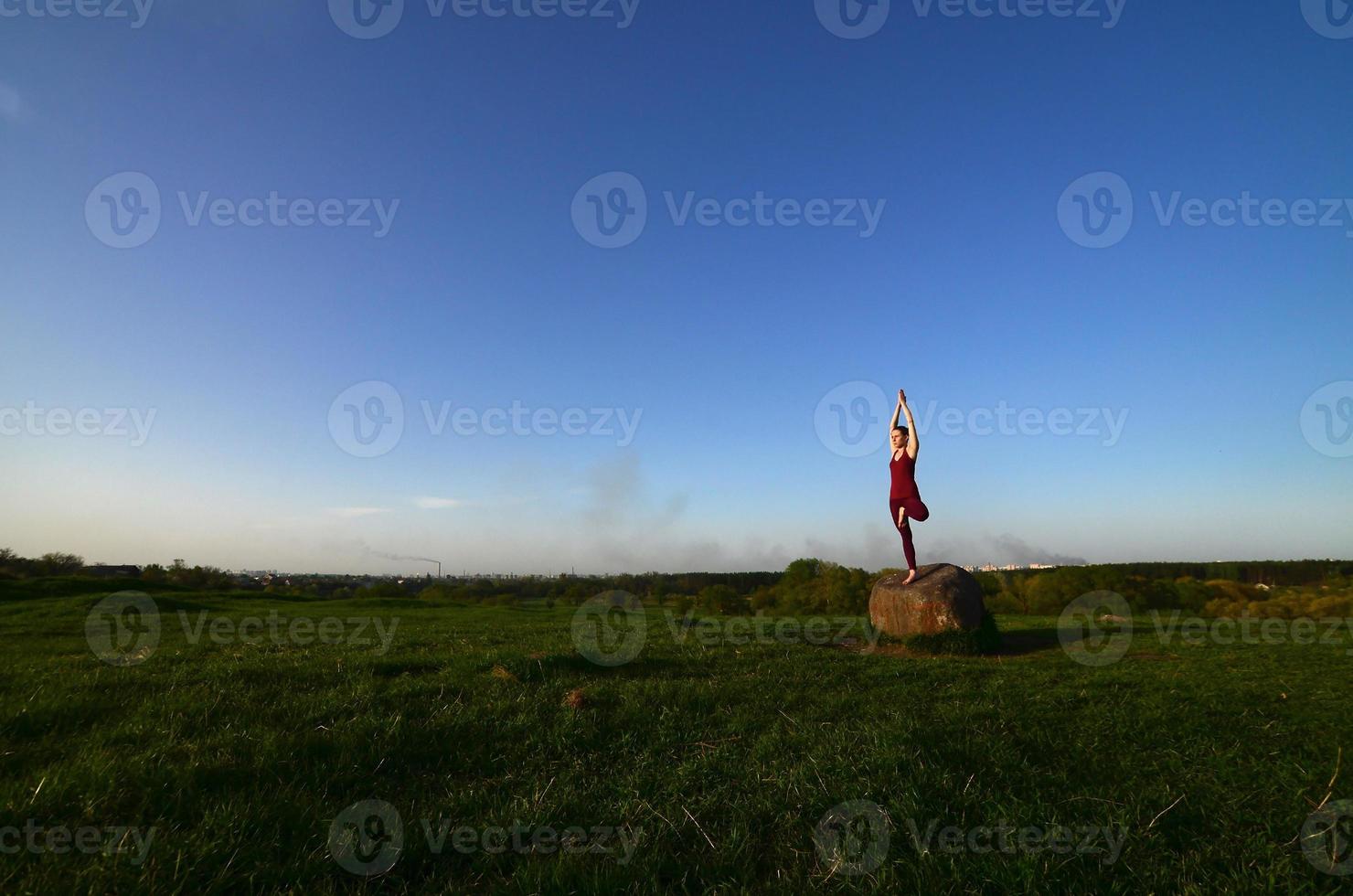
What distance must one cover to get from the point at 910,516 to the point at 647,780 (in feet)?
36.2

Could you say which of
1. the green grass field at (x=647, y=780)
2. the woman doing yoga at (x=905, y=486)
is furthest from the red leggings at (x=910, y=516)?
the green grass field at (x=647, y=780)

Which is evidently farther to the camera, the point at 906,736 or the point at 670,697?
the point at 670,697

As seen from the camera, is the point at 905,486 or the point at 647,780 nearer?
the point at 647,780

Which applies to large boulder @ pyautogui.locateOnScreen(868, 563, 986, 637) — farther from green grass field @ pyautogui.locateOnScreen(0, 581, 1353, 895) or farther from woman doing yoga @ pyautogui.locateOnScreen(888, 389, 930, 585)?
green grass field @ pyautogui.locateOnScreen(0, 581, 1353, 895)

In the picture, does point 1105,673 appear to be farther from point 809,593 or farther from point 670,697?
point 809,593

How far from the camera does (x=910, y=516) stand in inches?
535

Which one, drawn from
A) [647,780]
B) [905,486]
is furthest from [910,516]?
[647,780]

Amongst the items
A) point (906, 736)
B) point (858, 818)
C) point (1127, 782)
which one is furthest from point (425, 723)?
point (1127, 782)

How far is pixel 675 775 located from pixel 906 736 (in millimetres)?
1901

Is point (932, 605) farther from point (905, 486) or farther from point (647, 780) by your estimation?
point (647, 780)

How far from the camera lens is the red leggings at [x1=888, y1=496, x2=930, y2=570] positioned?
524 inches

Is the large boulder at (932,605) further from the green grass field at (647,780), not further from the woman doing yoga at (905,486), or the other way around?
the green grass field at (647,780)

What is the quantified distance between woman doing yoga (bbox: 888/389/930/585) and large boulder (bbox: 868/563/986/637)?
51cm

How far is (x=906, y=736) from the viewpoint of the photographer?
15.2 feet
